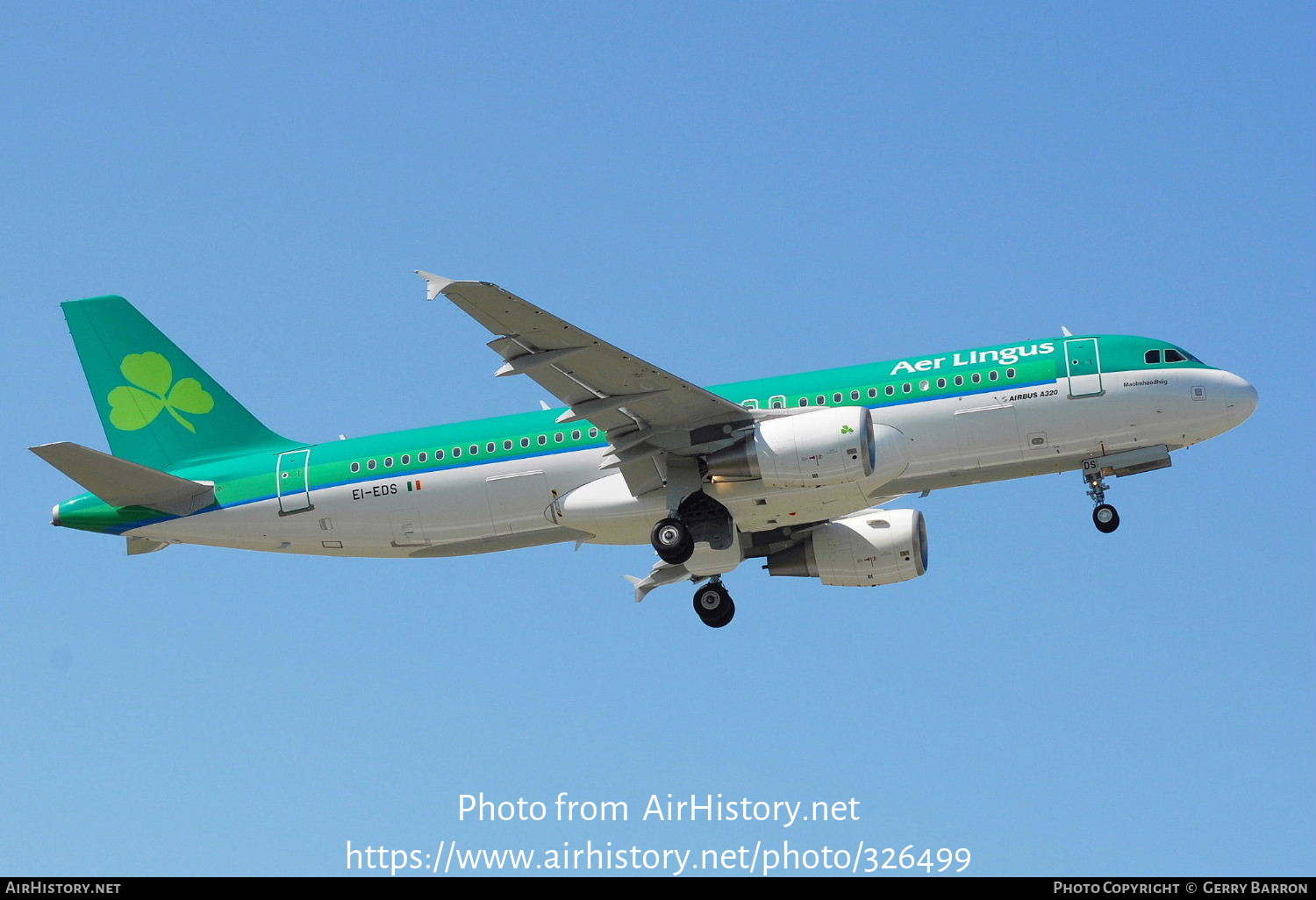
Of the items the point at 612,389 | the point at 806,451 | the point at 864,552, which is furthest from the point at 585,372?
the point at 864,552

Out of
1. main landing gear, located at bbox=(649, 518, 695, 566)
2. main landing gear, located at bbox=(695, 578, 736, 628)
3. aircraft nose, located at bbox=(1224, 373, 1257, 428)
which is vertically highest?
aircraft nose, located at bbox=(1224, 373, 1257, 428)

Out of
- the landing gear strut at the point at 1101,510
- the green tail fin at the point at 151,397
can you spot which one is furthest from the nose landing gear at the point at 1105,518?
the green tail fin at the point at 151,397

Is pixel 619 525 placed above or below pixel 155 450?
below

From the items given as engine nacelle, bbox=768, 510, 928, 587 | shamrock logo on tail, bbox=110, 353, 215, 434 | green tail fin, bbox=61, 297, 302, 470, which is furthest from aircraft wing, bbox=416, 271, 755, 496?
shamrock logo on tail, bbox=110, 353, 215, 434

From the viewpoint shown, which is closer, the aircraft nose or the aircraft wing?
the aircraft wing

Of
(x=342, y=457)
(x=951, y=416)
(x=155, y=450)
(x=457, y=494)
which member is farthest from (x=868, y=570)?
(x=155, y=450)

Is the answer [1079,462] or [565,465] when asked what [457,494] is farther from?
[1079,462]

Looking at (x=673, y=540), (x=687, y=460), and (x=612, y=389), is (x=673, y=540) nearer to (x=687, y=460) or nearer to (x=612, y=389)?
(x=687, y=460)

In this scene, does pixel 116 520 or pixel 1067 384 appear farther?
pixel 116 520

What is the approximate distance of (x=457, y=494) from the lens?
126 ft

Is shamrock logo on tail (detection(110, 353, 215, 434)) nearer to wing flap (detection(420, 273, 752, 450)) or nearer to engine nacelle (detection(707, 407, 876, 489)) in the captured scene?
wing flap (detection(420, 273, 752, 450))

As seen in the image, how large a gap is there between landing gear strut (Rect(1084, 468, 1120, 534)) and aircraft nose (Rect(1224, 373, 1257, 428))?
3166 mm

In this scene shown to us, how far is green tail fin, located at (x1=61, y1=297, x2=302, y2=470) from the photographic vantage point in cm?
4150

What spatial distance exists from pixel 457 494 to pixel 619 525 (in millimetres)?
3879
